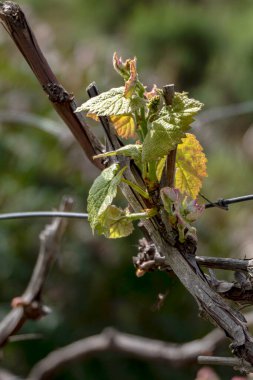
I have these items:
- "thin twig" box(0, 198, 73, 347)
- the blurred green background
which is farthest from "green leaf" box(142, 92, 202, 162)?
the blurred green background

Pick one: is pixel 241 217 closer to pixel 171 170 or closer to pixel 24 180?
pixel 24 180

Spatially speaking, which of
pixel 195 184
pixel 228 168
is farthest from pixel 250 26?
pixel 195 184

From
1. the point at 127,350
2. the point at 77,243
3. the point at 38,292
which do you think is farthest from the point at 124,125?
the point at 77,243

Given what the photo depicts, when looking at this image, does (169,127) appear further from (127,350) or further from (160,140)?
(127,350)

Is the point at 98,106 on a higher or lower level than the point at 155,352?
higher

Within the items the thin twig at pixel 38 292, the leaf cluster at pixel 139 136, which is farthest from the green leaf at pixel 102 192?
the thin twig at pixel 38 292

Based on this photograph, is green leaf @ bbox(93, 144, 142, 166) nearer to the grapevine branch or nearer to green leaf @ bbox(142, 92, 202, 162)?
green leaf @ bbox(142, 92, 202, 162)

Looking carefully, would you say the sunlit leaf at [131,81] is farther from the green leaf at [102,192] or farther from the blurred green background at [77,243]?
the blurred green background at [77,243]
